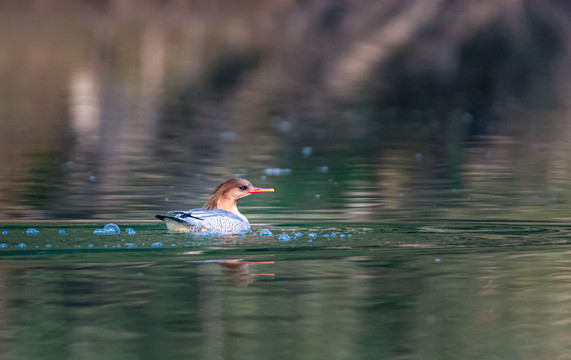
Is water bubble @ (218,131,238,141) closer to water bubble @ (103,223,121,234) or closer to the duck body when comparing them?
the duck body

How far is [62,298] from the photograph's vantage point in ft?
29.8

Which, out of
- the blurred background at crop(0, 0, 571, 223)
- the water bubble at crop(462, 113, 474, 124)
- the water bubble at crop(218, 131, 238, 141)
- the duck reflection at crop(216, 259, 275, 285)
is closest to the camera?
the duck reflection at crop(216, 259, 275, 285)

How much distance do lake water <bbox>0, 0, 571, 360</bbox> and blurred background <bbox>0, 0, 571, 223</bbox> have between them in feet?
0.34

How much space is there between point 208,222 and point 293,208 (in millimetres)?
2521

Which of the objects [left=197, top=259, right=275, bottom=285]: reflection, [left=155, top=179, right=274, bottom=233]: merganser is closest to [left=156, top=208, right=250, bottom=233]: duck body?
[left=155, top=179, right=274, bottom=233]: merganser

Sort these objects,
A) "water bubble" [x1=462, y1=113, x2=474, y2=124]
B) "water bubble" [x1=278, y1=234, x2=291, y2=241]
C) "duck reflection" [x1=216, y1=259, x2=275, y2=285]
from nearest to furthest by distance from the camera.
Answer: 1. "duck reflection" [x1=216, y1=259, x2=275, y2=285]
2. "water bubble" [x1=278, y1=234, x2=291, y2=241]
3. "water bubble" [x1=462, y1=113, x2=474, y2=124]

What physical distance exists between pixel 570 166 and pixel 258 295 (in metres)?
11.8

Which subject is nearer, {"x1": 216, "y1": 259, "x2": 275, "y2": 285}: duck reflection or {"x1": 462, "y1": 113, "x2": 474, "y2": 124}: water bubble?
{"x1": 216, "y1": 259, "x2": 275, "y2": 285}: duck reflection

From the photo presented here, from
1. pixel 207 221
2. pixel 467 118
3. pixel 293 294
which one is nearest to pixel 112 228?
pixel 207 221

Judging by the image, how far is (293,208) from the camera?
1464 cm

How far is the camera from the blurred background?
628 inches

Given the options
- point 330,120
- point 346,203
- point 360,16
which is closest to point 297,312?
point 346,203

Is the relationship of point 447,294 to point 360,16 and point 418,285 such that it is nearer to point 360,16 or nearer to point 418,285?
point 418,285

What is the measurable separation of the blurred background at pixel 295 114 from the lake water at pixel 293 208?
10 centimetres
